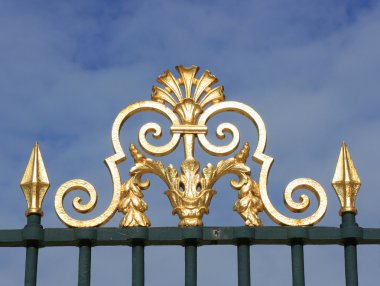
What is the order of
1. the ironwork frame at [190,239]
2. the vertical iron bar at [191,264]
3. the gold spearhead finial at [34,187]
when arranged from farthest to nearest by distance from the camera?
the gold spearhead finial at [34,187]
the ironwork frame at [190,239]
the vertical iron bar at [191,264]

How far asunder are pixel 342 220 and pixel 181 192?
4.19ft

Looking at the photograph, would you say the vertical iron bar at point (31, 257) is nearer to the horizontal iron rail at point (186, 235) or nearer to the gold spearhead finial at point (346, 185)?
the horizontal iron rail at point (186, 235)

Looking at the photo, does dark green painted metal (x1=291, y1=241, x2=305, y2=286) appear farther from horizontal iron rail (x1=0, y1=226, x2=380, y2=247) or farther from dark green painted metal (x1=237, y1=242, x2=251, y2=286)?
dark green painted metal (x1=237, y1=242, x2=251, y2=286)

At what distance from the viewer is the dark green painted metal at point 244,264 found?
37.0 feet

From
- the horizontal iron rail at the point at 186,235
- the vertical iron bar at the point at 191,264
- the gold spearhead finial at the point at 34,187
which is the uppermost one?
the gold spearhead finial at the point at 34,187

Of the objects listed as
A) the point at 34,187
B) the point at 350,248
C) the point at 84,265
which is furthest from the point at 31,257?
the point at 350,248

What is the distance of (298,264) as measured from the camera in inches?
449

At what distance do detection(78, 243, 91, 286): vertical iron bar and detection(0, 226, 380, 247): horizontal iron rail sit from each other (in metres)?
0.06

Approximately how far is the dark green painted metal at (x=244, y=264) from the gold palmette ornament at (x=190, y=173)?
199 millimetres

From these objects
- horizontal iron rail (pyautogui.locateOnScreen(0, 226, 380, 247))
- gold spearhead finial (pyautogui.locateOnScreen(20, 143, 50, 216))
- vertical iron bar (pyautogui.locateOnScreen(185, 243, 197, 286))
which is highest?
gold spearhead finial (pyautogui.locateOnScreen(20, 143, 50, 216))

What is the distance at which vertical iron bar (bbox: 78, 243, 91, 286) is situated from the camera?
446 inches

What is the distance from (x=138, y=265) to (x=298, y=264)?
4.04 feet

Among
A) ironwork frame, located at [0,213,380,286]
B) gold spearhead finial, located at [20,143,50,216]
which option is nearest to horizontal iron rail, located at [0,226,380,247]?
ironwork frame, located at [0,213,380,286]

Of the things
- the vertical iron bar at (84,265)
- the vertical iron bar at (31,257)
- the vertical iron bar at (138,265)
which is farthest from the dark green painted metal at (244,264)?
the vertical iron bar at (31,257)
